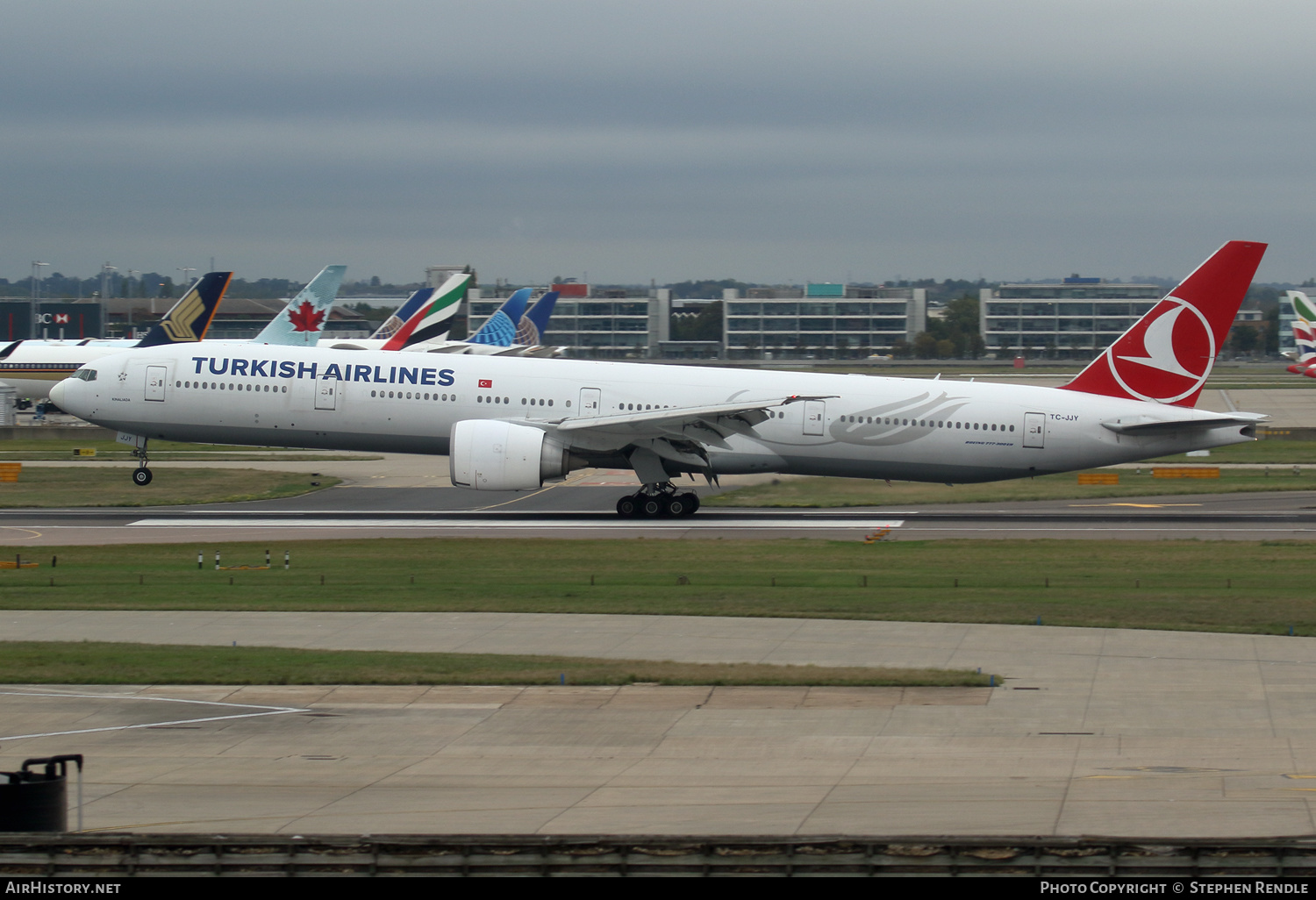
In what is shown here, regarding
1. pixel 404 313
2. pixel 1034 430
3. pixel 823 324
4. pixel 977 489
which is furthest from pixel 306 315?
pixel 823 324

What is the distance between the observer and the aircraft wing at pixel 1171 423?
116ft

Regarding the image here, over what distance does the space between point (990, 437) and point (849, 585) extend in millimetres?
12826

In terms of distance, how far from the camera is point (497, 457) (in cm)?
3434

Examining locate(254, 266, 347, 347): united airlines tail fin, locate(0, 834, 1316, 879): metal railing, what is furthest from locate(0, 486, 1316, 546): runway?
locate(254, 266, 347, 347): united airlines tail fin

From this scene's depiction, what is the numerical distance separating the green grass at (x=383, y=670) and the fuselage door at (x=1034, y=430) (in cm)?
1967

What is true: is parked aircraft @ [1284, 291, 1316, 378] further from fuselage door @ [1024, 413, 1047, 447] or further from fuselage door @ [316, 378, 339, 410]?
fuselage door @ [316, 378, 339, 410]

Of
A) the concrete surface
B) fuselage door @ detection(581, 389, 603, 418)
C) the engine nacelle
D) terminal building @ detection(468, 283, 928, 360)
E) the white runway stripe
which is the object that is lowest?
the concrete surface

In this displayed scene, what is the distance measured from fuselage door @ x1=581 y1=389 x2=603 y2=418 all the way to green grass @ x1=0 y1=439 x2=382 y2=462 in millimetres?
18325

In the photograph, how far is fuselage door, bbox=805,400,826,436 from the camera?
1423 inches

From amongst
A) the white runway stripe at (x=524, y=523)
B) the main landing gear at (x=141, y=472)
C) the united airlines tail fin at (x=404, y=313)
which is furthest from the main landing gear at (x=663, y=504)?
the united airlines tail fin at (x=404, y=313)

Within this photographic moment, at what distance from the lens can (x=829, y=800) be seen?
499 inches

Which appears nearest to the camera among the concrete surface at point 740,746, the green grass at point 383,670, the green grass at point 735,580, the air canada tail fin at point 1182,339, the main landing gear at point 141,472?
the concrete surface at point 740,746

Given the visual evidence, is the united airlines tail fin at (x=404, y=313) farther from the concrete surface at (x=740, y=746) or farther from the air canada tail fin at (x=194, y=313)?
the concrete surface at (x=740, y=746)

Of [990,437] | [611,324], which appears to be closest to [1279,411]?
[990,437]
